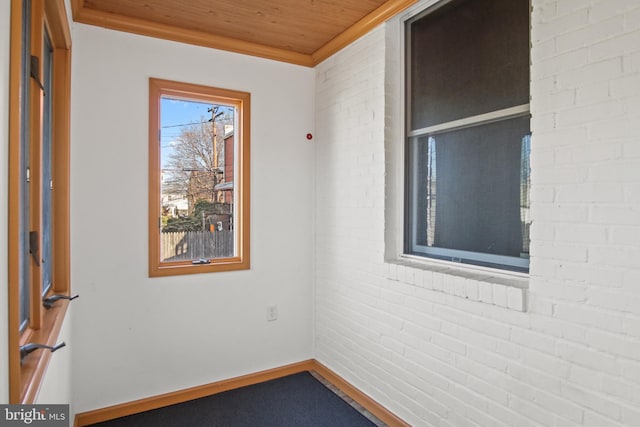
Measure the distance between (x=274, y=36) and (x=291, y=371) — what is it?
2495 mm

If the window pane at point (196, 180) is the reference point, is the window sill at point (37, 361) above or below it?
below

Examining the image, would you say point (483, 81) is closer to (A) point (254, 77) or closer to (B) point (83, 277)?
(A) point (254, 77)

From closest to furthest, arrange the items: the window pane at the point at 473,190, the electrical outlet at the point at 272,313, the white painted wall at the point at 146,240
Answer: the window pane at the point at 473,190, the white painted wall at the point at 146,240, the electrical outlet at the point at 272,313

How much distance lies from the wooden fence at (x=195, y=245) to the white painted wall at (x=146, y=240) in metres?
0.16

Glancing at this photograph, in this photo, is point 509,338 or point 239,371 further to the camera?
point 239,371

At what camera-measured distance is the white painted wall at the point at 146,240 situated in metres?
2.57

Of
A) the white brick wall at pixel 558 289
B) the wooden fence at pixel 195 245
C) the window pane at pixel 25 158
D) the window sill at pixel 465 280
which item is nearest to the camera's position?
the window pane at pixel 25 158

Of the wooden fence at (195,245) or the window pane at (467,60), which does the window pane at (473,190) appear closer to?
the window pane at (467,60)

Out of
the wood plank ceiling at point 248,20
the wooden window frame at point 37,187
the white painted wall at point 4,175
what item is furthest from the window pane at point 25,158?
the wood plank ceiling at point 248,20

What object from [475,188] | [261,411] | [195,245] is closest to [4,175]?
[475,188]

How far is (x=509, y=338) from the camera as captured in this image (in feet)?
6.03

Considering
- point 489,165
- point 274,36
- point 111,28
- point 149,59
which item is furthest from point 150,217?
point 489,165

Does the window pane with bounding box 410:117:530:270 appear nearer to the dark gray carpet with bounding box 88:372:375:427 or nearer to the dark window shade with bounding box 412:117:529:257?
the dark window shade with bounding box 412:117:529:257

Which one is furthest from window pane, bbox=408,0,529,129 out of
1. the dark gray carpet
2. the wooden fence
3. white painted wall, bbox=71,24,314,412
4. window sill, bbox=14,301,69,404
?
window sill, bbox=14,301,69,404
